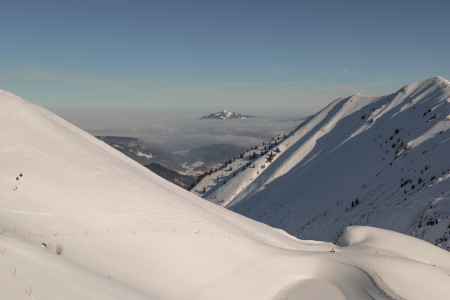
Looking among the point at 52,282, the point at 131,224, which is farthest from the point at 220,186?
the point at 52,282

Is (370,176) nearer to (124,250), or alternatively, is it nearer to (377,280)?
(377,280)

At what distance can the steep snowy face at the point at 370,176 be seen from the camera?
3034cm

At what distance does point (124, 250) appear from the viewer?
12086 mm

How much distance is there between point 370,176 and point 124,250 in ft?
172

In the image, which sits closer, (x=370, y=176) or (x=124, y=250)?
(x=124, y=250)

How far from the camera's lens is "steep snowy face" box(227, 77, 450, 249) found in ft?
99.6

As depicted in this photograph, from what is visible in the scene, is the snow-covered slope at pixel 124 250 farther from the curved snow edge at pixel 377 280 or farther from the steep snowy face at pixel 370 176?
the steep snowy face at pixel 370 176

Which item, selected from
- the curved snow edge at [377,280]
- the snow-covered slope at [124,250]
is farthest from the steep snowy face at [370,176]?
the curved snow edge at [377,280]

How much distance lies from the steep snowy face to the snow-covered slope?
505 inches

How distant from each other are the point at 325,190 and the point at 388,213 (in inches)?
980

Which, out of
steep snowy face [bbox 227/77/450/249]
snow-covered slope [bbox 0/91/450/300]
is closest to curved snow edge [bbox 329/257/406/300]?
snow-covered slope [bbox 0/91/450/300]

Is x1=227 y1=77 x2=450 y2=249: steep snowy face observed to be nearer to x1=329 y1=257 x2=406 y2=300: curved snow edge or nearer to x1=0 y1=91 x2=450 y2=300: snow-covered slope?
x1=0 y1=91 x2=450 y2=300: snow-covered slope

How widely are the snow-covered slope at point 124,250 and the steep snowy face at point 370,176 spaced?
42.1 feet

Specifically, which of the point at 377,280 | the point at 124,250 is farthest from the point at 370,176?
the point at 124,250
